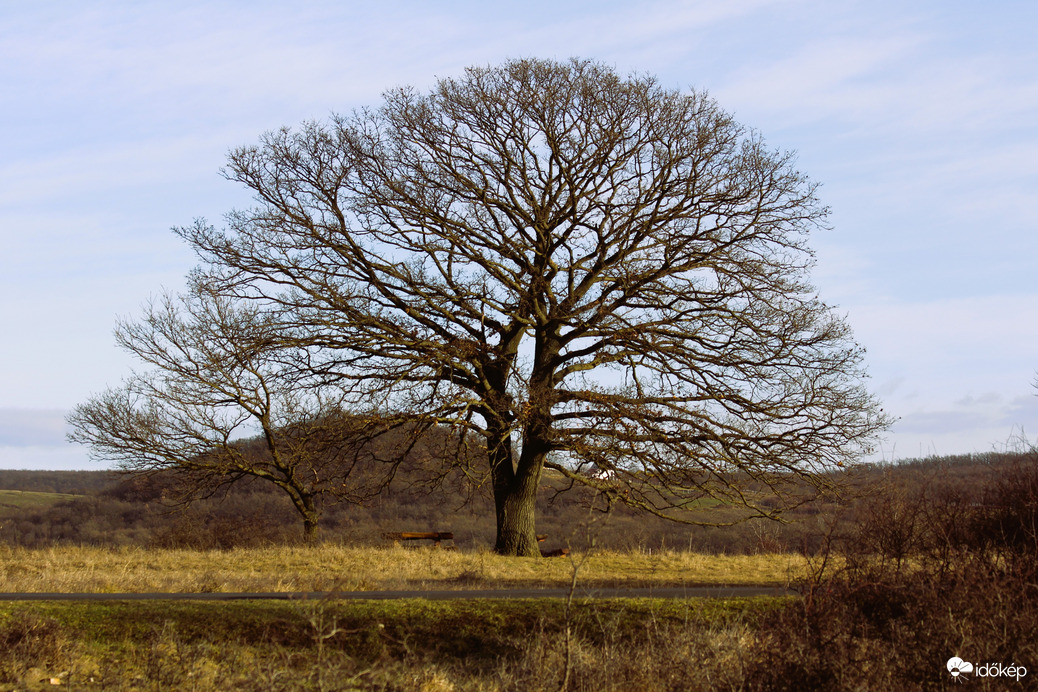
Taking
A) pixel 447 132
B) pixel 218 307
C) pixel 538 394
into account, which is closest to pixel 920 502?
pixel 538 394

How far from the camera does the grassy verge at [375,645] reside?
7.66 meters

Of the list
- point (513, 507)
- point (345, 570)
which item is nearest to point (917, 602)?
point (345, 570)

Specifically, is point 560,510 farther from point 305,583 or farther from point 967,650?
point 967,650

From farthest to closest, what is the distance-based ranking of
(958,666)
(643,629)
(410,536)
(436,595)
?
(410,536), (436,595), (643,629), (958,666)

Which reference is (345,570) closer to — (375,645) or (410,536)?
(375,645)

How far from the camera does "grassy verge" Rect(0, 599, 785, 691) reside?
7.66m

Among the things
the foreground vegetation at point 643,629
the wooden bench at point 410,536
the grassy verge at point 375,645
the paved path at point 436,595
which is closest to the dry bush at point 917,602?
the foreground vegetation at point 643,629

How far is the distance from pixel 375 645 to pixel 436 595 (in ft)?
7.89

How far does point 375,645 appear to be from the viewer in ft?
32.0

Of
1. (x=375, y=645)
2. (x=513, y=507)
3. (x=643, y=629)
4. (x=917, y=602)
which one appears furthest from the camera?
(x=513, y=507)

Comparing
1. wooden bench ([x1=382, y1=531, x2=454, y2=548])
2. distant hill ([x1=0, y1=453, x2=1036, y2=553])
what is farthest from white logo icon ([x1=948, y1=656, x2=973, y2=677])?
wooden bench ([x1=382, y1=531, x2=454, y2=548])

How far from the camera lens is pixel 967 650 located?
7789 mm

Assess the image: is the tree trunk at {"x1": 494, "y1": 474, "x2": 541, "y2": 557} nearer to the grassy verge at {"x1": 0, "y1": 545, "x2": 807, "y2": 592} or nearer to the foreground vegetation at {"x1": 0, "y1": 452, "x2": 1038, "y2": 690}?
the grassy verge at {"x1": 0, "y1": 545, "x2": 807, "y2": 592}

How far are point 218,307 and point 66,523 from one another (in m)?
24.6
